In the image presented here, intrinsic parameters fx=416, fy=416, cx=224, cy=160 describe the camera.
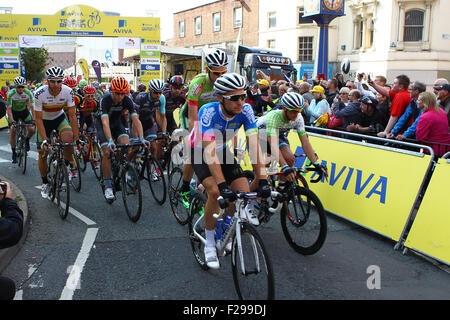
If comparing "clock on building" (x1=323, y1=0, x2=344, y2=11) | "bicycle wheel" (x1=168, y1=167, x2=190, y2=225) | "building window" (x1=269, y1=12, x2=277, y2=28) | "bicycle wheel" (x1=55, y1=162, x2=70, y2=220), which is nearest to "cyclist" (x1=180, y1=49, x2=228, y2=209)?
"bicycle wheel" (x1=168, y1=167, x2=190, y2=225)

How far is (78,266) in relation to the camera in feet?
14.8

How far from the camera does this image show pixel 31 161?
11.1m

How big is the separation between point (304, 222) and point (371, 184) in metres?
1.27

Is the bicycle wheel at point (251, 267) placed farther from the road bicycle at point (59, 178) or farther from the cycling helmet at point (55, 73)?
the cycling helmet at point (55, 73)

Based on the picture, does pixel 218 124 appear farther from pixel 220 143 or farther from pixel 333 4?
pixel 333 4

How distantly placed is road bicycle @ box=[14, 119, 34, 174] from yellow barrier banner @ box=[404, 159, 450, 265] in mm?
8481

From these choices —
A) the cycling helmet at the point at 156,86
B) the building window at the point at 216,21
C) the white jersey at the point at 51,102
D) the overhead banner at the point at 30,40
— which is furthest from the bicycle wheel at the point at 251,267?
the building window at the point at 216,21

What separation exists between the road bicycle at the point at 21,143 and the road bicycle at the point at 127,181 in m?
4.19

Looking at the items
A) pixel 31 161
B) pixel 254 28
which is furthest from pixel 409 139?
pixel 254 28

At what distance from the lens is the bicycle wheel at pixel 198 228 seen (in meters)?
4.40

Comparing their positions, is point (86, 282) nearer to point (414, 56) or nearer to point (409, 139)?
point (409, 139)

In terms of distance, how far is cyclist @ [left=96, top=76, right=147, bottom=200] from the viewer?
653cm

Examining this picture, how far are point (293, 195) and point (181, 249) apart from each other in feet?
4.97

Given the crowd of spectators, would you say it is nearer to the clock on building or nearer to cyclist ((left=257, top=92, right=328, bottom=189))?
cyclist ((left=257, top=92, right=328, bottom=189))
